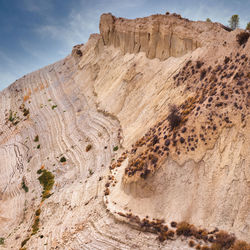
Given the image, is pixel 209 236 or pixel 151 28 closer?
pixel 209 236

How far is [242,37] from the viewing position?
15.8 metres

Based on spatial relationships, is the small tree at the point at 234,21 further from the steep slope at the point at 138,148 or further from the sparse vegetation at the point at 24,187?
the sparse vegetation at the point at 24,187

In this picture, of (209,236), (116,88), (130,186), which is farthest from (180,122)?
(116,88)

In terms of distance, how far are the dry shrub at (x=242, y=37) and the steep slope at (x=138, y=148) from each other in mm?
310

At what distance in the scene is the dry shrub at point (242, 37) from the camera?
15.7 m

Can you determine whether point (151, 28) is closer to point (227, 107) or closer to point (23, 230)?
point (227, 107)

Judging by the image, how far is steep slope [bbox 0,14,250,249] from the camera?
1270cm

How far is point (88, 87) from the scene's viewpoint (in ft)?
107

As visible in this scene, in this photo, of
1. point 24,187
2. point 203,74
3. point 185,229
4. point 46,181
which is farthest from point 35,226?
point 203,74

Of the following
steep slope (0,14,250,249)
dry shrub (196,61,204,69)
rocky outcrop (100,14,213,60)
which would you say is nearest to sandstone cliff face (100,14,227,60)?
rocky outcrop (100,14,213,60)

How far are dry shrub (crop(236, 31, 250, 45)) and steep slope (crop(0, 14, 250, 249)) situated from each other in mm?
310

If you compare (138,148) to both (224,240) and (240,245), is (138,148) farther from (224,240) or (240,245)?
(240,245)

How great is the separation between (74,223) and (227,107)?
12.1 meters

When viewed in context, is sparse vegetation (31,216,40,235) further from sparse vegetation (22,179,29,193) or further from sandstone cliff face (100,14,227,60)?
sandstone cliff face (100,14,227,60)
